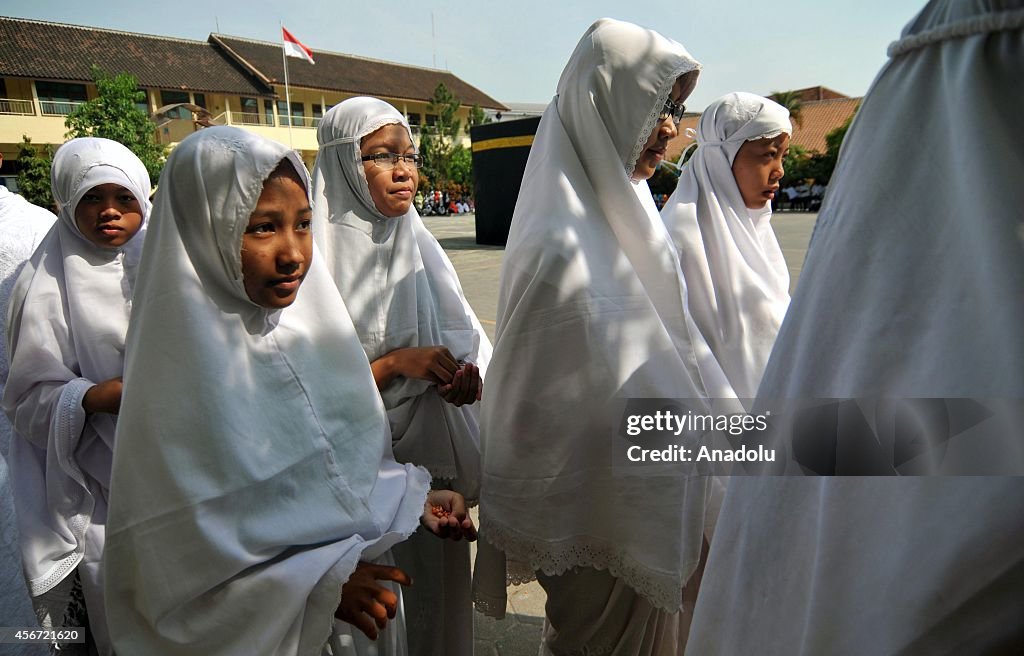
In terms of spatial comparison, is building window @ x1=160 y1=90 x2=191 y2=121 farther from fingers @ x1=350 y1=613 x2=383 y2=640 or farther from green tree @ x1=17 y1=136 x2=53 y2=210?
fingers @ x1=350 y1=613 x2=383 y2=640

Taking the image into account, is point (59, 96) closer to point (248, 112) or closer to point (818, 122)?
point (248, 112)

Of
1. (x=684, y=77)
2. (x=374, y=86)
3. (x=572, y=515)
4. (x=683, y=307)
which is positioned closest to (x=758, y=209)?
(x=684, y=77)

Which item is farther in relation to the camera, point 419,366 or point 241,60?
point 241,60

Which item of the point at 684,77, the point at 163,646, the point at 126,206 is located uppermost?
the point at 684,77

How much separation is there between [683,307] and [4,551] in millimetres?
2635

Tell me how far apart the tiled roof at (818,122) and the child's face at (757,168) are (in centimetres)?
3045

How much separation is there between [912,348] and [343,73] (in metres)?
41.1

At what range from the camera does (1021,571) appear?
65 centimetres

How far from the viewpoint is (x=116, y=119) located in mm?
20859

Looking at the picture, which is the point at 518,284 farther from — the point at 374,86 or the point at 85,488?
the point at 374,86

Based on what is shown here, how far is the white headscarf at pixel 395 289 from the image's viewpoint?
204cm

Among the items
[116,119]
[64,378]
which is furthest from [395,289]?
[116,119]

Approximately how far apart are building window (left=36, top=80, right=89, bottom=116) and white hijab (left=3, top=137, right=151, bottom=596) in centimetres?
3126

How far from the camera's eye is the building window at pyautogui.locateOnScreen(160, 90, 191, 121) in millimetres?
28969
